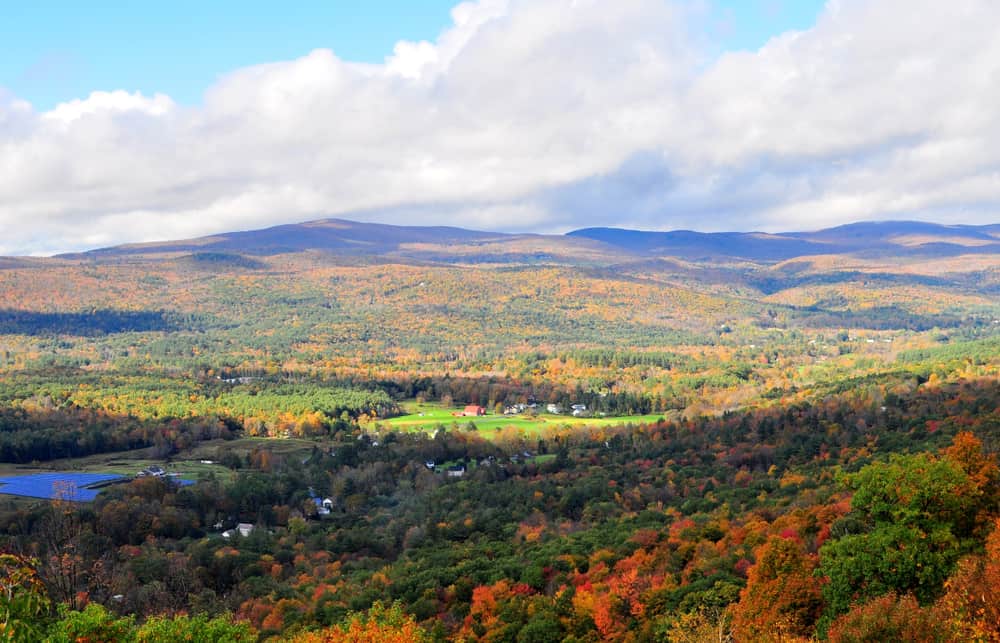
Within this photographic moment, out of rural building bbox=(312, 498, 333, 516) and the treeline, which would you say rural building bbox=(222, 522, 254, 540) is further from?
rural building bbox=(312, 498, 333, 516)

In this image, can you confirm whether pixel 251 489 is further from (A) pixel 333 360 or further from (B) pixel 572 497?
(A) pixel 333 360

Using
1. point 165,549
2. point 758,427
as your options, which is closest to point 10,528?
point 165,549

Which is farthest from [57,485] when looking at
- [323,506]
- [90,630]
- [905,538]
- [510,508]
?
[905,538]

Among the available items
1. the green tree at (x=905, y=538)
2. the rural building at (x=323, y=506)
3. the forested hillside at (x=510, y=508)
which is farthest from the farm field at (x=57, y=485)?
the green tree at (x=905, y=538)

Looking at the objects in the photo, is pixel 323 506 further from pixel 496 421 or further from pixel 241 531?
pixel 496 421

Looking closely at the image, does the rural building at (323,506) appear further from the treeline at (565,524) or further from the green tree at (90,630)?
the green tree at (90,630)

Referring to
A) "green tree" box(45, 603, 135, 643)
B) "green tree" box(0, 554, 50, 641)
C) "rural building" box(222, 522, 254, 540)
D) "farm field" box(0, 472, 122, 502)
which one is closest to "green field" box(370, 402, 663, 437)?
"farm field" box(0, 472, 122, 502)

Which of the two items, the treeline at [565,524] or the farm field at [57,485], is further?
the farm field at [57,485]

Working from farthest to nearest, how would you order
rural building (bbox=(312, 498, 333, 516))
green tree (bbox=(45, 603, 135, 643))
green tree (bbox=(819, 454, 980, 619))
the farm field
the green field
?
the green field, rural building (bbox=(312, 498, 333, 516)), the farm field, green tree (bbox=(819, 454, 980, 619)), green tree (bbox=(45, 603, 135, 643))

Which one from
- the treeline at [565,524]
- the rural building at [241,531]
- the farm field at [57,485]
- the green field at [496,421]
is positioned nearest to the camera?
the treeline at [565,524]
